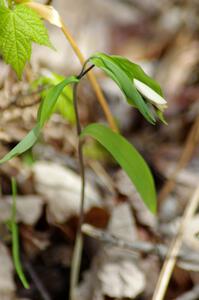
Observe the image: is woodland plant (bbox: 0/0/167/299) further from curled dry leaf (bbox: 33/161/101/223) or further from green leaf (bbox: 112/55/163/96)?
curled dry leaf (bbox: 33/161/101/223)

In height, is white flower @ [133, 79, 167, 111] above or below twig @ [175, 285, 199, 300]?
above

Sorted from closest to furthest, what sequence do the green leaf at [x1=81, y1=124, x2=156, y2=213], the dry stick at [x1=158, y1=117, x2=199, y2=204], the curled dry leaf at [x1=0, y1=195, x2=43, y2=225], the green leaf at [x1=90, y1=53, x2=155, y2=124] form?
the green leaf at [x1=90, y1=53, x2=155, y2=124] → the green leaf at [x1=81, y1=124, x2=156, y2=213] → the curled dry leaf at [x1=0, y1=195, x2=43, y2=225] → the dry stick at [x1=158, y1=117, x2=199, y2=204]

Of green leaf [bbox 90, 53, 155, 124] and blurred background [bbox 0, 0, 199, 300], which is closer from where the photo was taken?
green leaf [bbox 90, 53, 155, 124]

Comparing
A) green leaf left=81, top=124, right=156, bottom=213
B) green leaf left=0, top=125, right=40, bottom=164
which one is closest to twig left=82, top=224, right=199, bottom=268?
green leaf left=81, top=124, right=156, bottom=213

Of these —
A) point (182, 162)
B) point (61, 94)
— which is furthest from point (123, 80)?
point (182, 162)

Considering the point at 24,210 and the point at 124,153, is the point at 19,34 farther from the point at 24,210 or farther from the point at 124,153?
the point at 24,210

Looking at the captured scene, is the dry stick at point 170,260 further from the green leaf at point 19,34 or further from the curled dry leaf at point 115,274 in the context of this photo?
the green leaf at point 19,34

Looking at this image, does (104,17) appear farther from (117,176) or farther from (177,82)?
(117,176)
